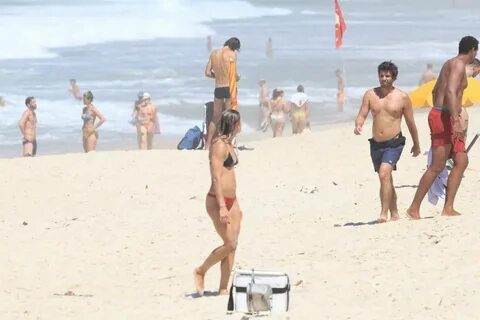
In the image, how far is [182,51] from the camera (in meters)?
49.1

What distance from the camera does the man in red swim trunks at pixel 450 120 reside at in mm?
10320

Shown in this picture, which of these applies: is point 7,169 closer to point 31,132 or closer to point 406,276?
point 31,132

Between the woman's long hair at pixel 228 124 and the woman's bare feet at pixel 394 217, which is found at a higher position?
the woman's long hair at pixel 228 124

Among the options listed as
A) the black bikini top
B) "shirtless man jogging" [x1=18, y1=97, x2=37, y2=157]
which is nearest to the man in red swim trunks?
the black bikini top

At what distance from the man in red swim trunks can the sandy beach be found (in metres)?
0.31

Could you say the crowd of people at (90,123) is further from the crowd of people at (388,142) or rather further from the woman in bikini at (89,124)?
the crowd of people at (388,142)

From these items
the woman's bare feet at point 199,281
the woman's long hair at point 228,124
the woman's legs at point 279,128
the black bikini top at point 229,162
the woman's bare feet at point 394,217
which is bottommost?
the woman's bare feet at point 199,281

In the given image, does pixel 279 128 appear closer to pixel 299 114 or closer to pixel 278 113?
pixel 278 113

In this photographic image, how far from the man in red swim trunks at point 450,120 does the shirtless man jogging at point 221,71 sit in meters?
5.54

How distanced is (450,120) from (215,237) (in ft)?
7.44

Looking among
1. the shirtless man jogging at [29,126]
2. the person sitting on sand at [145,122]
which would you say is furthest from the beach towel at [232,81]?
the person sitting on sand at [145,122]

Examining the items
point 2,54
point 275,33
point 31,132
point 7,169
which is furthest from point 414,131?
point 275,33

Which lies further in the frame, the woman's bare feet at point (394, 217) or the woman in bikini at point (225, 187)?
the woman's bare feet at point (394, 217)

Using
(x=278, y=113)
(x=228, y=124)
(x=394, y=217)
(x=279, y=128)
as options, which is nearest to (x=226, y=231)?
(x=228, y=124)
